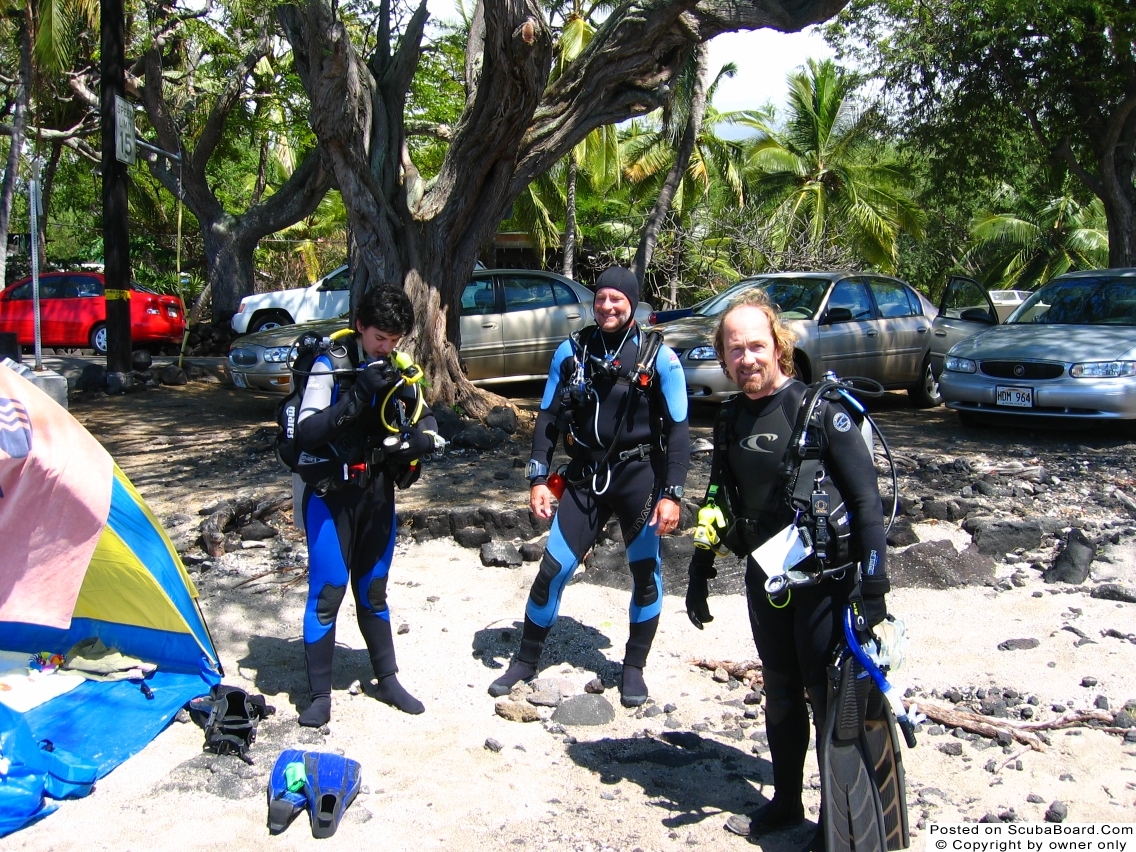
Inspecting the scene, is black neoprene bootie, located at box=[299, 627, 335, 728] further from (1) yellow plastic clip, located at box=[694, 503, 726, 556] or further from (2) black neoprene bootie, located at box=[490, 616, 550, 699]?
(1) yellow plastic clip, located at box=[694, 503, 726, 556]

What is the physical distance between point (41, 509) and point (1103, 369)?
27.4 feet

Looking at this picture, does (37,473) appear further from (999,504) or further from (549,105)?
(549,105)

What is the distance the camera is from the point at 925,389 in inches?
458

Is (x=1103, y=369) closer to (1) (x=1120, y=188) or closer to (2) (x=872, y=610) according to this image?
(2) (x=872, y=610)

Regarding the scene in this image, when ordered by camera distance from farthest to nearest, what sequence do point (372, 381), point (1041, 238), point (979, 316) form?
1. point (1041, 238)
2. point (979, 316)
3. point (372, 381)

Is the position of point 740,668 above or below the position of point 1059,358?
below

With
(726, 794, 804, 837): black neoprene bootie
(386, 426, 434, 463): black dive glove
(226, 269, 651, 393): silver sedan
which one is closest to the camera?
(726, 794, 804, 837): black neoprene bootie

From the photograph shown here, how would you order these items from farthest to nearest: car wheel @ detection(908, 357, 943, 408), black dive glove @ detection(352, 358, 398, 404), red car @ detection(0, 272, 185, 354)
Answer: red car @ detection(0, 272, 185, 354) < car wheel @ detection(908, 357, 943, 408) < black dive glove @ detection(352, 358, 398, 404)

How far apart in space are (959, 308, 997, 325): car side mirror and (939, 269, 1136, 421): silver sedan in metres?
0.55

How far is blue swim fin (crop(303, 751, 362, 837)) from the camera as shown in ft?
11.1

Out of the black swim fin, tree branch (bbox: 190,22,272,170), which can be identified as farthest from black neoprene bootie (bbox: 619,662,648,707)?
tree branch (bbox: 190,22,272,170)

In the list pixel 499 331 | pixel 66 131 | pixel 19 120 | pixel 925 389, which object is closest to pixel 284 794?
pixel 499 331

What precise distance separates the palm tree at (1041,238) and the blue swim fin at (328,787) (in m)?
34.2

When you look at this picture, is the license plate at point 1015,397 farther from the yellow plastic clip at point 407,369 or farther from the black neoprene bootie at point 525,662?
the yellow plastic clip at point 407,369
